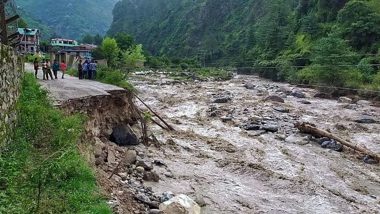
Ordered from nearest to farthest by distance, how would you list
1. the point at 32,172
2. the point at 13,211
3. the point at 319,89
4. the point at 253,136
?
1. the point at 13,211
2. the point at 32,172
3. the point at 253,136
4. the point at 319,89

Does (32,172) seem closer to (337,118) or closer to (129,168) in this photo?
(129,168)

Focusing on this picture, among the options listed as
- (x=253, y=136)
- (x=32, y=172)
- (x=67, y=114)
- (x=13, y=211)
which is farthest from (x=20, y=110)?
(x=253, y=136)

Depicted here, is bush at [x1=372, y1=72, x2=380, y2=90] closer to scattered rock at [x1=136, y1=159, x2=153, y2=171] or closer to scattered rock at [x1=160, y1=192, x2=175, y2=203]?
scattered rock at [x1=136, y1=159, x2=153, y2=171]

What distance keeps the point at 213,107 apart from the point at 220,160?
688 inches

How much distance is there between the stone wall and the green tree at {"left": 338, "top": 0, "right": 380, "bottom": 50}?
184ft

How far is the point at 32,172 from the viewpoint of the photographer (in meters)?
9.23

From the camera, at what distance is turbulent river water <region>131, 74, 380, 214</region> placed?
14500 mm

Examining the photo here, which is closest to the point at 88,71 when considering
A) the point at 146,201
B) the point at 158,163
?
the point at 158,163

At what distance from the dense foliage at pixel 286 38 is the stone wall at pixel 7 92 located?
1594 inches

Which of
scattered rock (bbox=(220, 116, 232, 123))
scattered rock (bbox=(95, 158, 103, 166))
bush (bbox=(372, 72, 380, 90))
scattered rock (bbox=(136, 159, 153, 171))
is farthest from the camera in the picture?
bush (bbox=(372, 72, 380, 90))

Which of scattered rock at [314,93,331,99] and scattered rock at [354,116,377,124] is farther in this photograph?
scattered rock at [314,93,331,99]

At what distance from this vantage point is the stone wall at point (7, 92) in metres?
10.4

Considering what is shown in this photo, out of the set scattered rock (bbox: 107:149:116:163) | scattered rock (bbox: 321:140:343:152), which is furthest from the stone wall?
scattered rock (bbox: 321:140:343:152)

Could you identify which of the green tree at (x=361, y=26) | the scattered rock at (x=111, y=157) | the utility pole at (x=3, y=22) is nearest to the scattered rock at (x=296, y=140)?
the scattered rock at (x=111, y=157)
